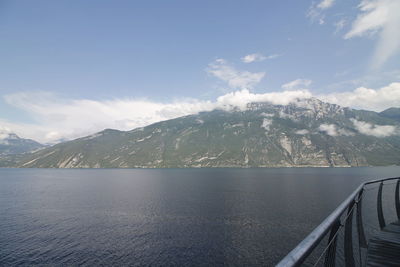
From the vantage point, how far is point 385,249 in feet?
28.5

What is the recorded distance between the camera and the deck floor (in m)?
7.84

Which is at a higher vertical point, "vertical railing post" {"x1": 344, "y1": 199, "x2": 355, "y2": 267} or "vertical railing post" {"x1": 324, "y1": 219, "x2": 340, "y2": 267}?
"vertical railing post" {"x1": 324, "y1": 219, "x2": 340, "y2": 267}

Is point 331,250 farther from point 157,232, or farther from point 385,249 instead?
point 157,232

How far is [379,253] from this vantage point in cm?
838

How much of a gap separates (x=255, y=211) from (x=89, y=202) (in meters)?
69.2

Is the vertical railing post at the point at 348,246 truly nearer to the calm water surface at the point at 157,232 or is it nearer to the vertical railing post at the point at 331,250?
the vertical railing post at the point at 331,250

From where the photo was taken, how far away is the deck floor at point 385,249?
25.7 ft

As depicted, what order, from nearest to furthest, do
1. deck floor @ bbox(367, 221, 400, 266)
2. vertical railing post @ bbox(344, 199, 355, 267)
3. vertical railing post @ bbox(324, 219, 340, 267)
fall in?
1. vertical railing post @ bbox(324, 219, 340, 267)
2. vertical railing post @ bbox(344, 199, 355, 267)
3. deck floor @ bbox(367, 221, 400, 266)

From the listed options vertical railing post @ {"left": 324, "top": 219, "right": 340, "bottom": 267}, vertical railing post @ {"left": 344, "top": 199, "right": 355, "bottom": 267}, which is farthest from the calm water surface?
vertical railing post @ {"left": 324, "top": 219, "right": 340, "bottom": 267}

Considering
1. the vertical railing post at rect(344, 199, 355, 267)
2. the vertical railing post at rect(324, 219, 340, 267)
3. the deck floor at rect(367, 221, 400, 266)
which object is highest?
the vertical railing post at rect(324, 219, 340, 267)

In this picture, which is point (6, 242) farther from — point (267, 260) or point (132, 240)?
point (267, 260)

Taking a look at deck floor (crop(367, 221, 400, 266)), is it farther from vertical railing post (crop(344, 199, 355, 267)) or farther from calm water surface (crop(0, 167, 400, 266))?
calm water surface (crop(0, 167, 400, 266))

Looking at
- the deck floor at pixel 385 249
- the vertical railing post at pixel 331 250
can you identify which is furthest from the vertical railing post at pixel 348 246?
the deck floor at pixel 385 249

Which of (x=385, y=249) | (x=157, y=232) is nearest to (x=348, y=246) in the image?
(x=385, y=249)
